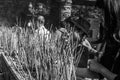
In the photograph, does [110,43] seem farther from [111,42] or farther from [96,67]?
[96,67]

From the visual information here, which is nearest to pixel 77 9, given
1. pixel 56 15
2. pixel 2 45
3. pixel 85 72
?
pixel 56 15

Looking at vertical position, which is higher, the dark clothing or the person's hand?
the dark clothing

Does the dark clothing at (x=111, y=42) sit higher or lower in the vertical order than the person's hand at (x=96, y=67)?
higher

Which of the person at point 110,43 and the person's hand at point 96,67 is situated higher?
the person at point 110,43

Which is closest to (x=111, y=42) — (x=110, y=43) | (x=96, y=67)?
(x=110, y=43)

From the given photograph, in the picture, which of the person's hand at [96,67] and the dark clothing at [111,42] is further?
the person's hand at [96,67]

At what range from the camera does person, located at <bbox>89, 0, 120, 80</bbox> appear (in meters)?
1.60

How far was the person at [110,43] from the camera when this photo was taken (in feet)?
5.24

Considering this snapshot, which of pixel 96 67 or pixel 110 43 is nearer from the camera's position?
pixel 110 43

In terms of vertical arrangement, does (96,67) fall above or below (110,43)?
below

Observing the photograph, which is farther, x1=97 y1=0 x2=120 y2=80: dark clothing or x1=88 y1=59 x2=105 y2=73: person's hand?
x1=88 y1=59 x2=105 y2=73: person's hand

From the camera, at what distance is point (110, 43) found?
170cm

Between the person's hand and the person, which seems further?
the person's hand

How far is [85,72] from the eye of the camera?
6.52 feet
